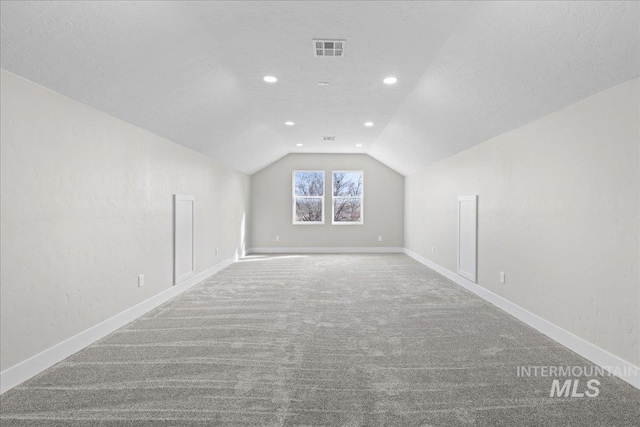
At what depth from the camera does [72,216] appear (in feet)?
9.01

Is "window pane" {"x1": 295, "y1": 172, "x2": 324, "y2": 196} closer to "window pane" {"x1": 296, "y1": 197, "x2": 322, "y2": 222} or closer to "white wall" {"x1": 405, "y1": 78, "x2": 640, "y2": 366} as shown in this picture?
"window pane" {"x1": 296, "y1": 197, "x2": 322, "y2": 222}

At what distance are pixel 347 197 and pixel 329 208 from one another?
0.59 m

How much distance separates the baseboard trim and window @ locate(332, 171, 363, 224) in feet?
15.6

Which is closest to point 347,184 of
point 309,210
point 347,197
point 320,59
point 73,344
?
point 347,197

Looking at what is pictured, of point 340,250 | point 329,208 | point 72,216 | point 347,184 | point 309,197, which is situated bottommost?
point 340,250

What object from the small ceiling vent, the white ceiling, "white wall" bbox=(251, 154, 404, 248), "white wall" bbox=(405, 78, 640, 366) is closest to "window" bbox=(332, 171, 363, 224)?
"white wall" bbox=(251, 154, 404, 248)

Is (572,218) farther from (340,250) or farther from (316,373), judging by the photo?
(340,250)

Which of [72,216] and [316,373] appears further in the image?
[72,216]

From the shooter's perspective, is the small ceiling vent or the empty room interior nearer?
the empty room interior

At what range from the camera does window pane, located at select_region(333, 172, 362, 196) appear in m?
9.28

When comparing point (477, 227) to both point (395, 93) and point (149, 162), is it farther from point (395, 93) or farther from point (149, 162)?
point (149, 162)

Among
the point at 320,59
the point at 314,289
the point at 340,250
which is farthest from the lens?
the point at 340,250


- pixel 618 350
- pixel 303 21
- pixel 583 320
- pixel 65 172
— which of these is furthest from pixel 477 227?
pixel 65 172

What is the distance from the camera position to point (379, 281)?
5516mm
